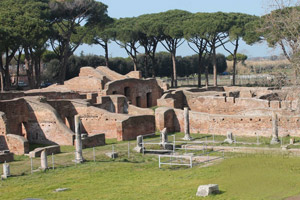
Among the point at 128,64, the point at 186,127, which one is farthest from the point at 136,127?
the point at 128,64

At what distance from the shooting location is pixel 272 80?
74.5 ft

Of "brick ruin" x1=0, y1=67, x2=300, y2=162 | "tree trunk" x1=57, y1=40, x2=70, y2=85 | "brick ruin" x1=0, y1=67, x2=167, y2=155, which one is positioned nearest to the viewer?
"brick ruin" x1=0, y1=67, x2=167, y2=155

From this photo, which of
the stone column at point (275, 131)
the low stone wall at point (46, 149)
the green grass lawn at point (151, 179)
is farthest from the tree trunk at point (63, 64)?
the green grass lawn at point (151, 179)

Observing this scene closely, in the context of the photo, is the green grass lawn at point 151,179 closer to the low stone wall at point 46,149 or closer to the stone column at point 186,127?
the low stone wall at point 46,149

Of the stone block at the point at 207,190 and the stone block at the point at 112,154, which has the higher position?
the stone block at the point at 207,190

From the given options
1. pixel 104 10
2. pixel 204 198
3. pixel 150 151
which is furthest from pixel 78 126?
pixel 104 10

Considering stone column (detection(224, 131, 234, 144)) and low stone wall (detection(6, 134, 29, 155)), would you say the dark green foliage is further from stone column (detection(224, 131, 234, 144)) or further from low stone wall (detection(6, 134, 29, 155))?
low stone wall (detection(6, 134, 29, 155))

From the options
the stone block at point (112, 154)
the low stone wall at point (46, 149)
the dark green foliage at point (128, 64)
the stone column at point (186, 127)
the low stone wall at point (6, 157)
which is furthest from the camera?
the dark green foliage at point (128, 64)

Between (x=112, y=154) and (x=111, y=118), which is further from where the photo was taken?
(x=111, y=118)

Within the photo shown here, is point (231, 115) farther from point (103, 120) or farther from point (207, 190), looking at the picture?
point (207, 190)

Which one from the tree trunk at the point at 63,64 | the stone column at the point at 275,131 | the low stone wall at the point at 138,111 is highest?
the tree trunk at the point at 63,64

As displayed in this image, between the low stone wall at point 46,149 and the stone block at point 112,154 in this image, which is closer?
the stone block at point 112,154

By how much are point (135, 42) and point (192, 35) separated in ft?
22.5

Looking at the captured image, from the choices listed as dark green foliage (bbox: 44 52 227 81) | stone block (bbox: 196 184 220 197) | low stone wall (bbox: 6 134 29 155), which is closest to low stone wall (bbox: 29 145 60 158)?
low stone wall (bbox: 6 134 29 155)
